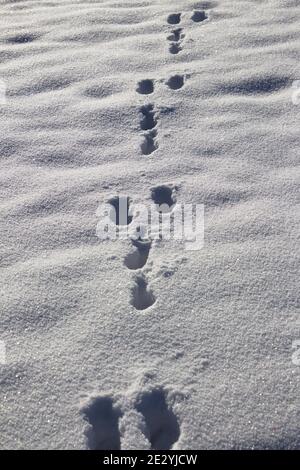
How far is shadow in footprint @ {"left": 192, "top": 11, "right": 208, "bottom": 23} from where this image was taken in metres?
2.91

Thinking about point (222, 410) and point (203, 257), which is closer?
point (222, 410)

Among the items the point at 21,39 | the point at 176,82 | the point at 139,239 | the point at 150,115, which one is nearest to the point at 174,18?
the point at 176,82

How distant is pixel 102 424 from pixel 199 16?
2.27 meters

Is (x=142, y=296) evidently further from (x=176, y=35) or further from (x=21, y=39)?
(x=21, y=39)

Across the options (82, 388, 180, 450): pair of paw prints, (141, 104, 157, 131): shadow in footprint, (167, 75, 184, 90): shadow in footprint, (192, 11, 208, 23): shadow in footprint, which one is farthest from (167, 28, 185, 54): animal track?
(82, 388, 180, 450): pair of paw prints

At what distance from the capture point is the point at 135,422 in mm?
1334

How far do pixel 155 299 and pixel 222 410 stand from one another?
1.26ft

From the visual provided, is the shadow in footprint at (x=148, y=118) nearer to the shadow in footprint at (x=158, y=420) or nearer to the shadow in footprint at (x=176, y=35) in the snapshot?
the shadow in footprint at (x=176, y=35)

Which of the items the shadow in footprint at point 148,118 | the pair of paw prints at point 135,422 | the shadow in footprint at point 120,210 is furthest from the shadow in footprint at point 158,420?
the shadow in footprint at point 148,118

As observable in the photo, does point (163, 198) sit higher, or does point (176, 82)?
point (176, 82)

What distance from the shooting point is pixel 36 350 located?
1492 millimetres

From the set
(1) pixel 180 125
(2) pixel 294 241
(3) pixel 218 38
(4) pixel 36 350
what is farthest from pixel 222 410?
(3) pixel 218 38
